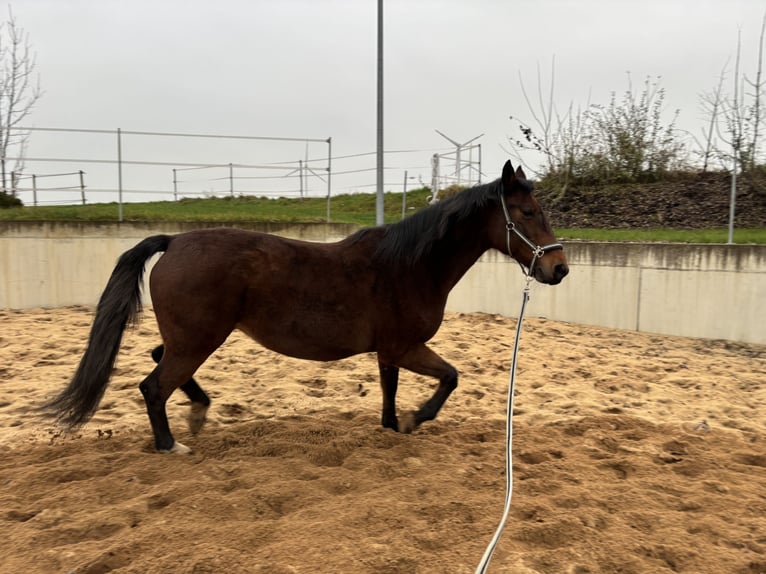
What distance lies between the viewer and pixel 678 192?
41.1 ft

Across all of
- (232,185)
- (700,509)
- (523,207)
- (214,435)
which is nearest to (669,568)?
(700,509)

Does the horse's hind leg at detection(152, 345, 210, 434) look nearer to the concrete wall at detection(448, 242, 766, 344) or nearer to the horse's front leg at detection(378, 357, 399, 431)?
the horse's front leg at detection(378, 357, 399, 431)

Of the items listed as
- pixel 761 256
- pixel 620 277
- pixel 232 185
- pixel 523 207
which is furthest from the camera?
pixel 232 185

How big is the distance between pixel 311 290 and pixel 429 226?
0.97m

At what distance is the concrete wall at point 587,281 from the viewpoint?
25.5ft

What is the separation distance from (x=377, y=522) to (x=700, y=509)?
1.79m

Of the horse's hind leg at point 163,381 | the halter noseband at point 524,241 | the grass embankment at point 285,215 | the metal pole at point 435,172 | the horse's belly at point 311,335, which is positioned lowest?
the horse's hind leg at point 163,381

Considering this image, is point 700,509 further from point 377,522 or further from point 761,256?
point 761,256

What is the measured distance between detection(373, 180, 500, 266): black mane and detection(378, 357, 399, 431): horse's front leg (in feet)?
2.86

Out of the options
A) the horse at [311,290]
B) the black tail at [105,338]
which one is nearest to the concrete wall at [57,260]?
the black tail at [105,338]

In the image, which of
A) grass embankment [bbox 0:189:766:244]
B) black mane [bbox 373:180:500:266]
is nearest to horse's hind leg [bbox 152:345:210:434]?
black mane [bbox 373:180:500:266]

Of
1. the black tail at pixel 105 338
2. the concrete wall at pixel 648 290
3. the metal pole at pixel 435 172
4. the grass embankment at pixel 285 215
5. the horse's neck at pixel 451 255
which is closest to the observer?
the black tail at pixel 105 338

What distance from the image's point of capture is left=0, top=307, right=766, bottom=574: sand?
2.39 metres

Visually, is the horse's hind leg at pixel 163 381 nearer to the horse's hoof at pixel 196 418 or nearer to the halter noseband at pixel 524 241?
the horse's hoof at pixel 196 418
